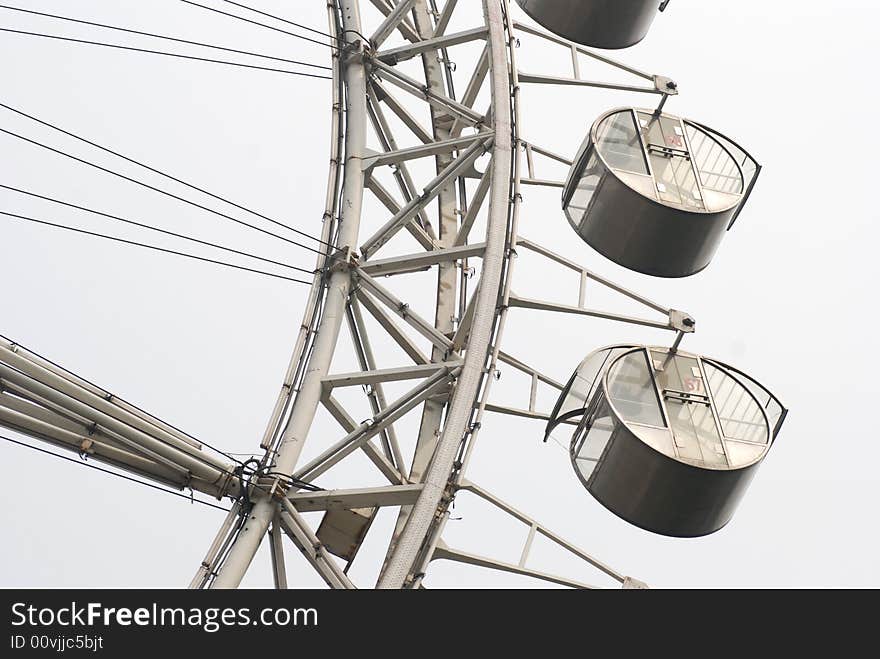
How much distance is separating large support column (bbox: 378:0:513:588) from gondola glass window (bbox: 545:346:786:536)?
1.32 metres

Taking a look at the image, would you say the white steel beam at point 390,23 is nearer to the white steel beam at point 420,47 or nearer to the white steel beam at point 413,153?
the white steel beam at point 420,47

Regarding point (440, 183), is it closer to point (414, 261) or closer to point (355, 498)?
point (414, 261)

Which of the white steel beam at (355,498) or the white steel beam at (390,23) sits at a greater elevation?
the white steel beam at (390,23)

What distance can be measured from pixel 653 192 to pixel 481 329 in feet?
8.64

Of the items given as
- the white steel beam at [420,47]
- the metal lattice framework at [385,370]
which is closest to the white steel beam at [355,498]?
the metal lattice framework at [385,370]

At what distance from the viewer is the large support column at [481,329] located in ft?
34.1

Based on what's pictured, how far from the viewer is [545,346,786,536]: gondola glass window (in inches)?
456

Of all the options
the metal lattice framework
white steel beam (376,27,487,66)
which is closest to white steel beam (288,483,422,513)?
the metal lattice framework

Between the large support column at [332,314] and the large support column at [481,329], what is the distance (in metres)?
1.14

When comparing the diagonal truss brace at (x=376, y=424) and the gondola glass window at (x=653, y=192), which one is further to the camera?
the gondola glass window at (x=653, y=192)

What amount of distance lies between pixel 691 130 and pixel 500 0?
2.48 metres
